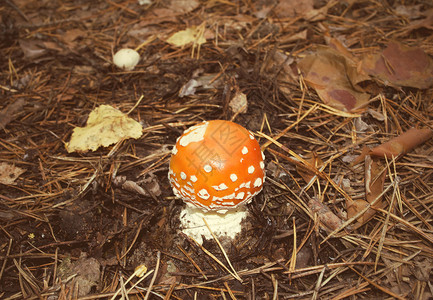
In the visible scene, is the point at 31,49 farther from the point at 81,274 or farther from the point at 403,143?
the point at 403,143

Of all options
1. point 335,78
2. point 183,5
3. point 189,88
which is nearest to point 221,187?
point 189,88

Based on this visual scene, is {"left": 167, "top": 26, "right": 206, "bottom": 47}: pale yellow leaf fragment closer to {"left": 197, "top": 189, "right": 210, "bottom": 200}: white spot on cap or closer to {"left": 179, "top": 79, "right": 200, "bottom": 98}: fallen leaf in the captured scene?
{"left": 179, "top": 79, "right": 200, "bottom": 98}: fallen leaf

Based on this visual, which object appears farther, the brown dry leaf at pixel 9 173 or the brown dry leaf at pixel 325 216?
the brown dry leaf at pixel 9 173

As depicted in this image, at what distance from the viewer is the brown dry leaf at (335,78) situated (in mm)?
2594

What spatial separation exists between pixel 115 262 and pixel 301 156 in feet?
5.21

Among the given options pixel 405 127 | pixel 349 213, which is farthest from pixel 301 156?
pixel 405 127

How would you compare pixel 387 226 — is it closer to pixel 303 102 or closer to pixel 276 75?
pixel 303 102

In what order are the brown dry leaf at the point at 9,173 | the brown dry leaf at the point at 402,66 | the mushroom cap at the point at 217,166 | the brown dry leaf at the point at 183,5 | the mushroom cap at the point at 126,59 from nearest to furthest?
the mushroom cap at the point at 217,166 < the brown dry leaf at the point at 9,173 < the brown dry leaf at the point at 402,66 < the mushroom cap at the point at 126,59 < the brown dry leaf at the point at 183,5

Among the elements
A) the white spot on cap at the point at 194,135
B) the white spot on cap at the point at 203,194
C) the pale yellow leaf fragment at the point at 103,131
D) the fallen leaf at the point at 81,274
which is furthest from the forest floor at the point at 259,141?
the white spot on cap at the point at 194,135

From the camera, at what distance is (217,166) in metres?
1.80

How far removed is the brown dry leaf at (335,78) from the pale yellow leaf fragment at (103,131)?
5.41 ft

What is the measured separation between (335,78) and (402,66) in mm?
590

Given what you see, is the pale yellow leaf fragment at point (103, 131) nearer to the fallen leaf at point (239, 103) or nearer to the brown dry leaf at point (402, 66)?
the fallen leaf at point (239, 103)

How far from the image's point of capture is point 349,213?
2016 mm
